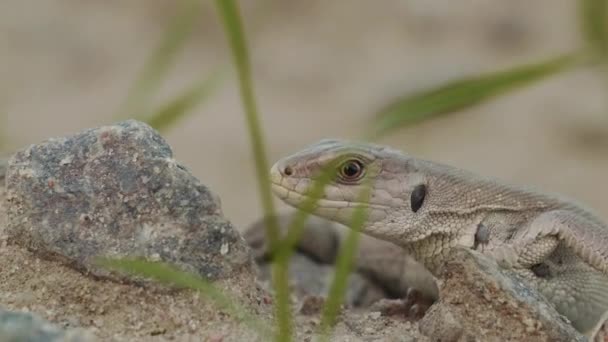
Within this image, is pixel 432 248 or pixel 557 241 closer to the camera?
pixel 557 241

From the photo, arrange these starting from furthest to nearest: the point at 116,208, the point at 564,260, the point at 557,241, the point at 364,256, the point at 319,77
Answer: the point at 319,77 < the point at 364,256 < the point at 564,260 < the point at 557,241 < the point at 116,208

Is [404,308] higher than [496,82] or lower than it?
lower

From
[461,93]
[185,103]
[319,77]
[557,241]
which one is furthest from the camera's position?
[319,77]

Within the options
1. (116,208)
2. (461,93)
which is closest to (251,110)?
(461,93)

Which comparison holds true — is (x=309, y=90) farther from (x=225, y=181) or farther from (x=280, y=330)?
(x=280, y=330)

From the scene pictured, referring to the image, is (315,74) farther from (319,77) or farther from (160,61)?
(160,61)
